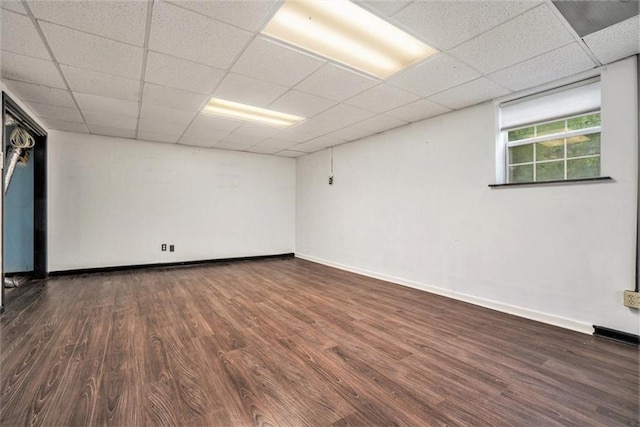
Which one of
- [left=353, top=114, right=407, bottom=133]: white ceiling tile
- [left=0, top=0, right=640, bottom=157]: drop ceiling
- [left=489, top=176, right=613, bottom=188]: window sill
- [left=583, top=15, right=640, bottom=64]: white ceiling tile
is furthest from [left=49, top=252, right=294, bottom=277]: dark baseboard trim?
[left=583, top=15, right=640, bottom=64]: white ceiling tile

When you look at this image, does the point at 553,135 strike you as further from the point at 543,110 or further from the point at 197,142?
the point at 197,142

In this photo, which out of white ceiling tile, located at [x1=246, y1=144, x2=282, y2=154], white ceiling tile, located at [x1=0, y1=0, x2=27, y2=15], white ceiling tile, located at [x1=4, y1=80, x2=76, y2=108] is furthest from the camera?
white ceiling tile, located at [x1=246, y1=144, x2=282, y2=154]

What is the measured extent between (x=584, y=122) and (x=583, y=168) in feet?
1.46

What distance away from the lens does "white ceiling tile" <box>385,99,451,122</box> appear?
337cm

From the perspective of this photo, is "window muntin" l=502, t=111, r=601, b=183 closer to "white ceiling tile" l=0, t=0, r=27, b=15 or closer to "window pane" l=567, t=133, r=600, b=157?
"window pane" l=567, t=133, r=600, b=157

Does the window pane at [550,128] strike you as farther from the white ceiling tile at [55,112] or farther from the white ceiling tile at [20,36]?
the white ceiling tile at [55,112]

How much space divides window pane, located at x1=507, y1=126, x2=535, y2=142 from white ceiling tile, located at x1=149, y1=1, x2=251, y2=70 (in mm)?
2996

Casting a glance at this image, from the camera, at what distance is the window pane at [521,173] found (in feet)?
9.88

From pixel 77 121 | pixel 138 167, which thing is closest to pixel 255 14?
pixel 77 121

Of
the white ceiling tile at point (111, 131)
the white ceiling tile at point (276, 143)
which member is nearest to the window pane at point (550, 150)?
the white ceiling tile at point (276, 143)

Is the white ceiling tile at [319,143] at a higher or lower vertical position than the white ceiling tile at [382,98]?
higher

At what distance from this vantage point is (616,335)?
2.33 metres

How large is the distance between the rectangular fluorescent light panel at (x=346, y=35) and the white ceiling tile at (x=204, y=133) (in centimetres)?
283

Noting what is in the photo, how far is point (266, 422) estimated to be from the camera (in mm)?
1401
